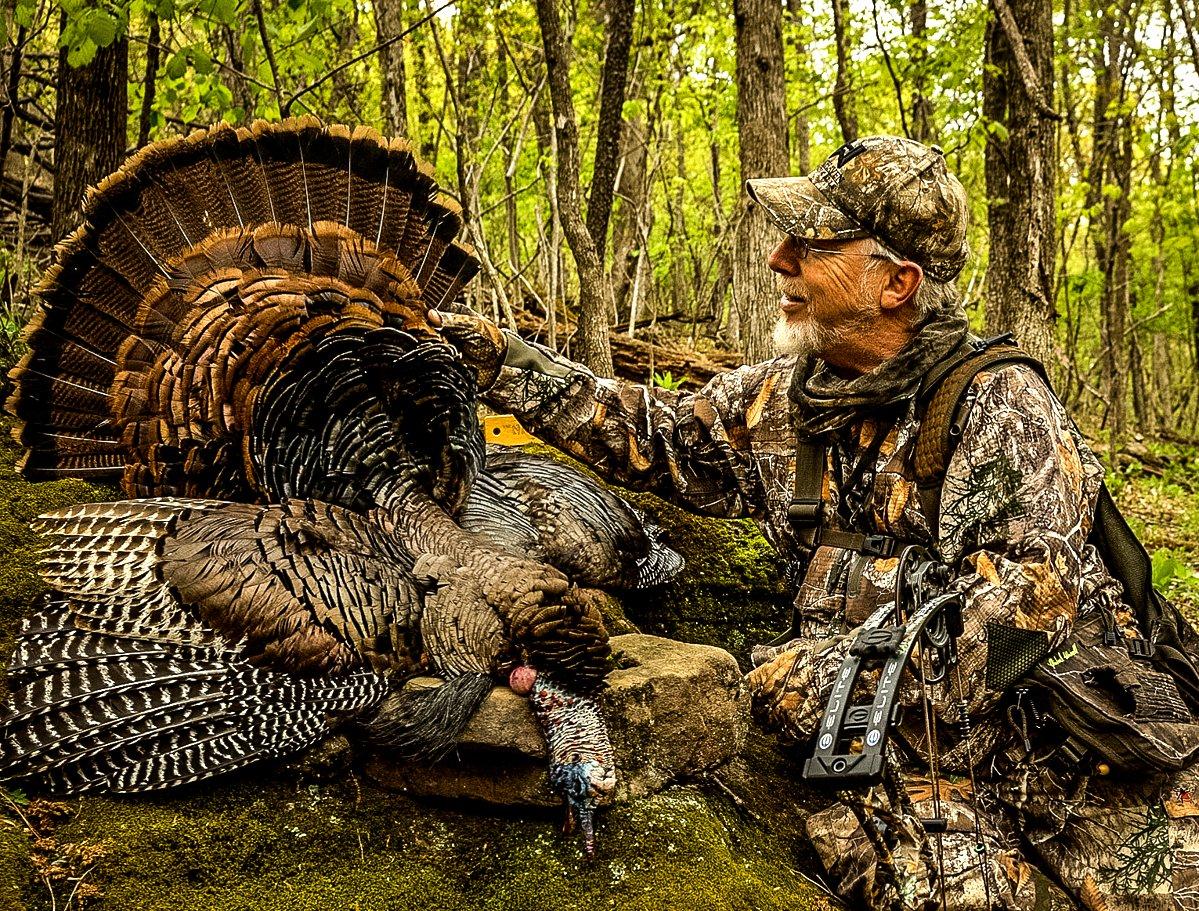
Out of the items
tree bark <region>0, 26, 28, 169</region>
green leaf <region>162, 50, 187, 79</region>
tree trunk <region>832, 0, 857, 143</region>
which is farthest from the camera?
tree trunk <region>832, 0, 857, 143</region>

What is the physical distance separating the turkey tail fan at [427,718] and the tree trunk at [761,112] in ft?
13.4

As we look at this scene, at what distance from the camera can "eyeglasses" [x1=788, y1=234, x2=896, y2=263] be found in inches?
133

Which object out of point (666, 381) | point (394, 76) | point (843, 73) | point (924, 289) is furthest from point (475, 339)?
point (843, 73)

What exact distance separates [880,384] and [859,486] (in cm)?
38

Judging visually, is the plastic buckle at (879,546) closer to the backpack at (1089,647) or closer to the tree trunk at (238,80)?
the backpack at (1089,647)

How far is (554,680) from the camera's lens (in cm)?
315

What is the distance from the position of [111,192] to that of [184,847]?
2.08 meters

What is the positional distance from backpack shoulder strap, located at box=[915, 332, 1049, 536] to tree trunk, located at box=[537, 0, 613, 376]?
355cm

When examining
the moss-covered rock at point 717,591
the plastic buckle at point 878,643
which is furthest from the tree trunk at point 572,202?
the plastic buckle at point 878,643

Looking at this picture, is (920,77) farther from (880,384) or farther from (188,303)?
(188,303)

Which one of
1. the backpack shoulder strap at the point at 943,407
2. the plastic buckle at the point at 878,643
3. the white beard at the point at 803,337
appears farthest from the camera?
the white beard at the point at 803,337

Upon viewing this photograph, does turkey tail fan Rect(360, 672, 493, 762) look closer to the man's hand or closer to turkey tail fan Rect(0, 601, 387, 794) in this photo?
turkey tail fan Rect(0, 601, 387, 794)

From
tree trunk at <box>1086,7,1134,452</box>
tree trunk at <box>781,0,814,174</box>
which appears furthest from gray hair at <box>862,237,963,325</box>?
tree trunk at <box>1086,7,1134,452</box>

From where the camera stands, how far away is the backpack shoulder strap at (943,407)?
3174 millimetres
